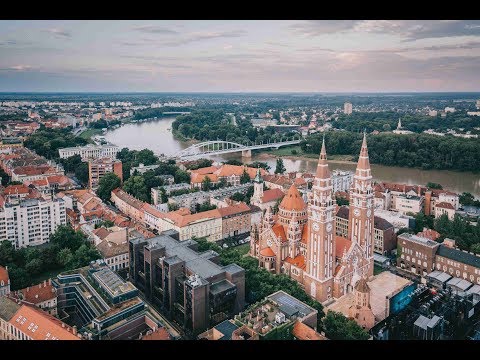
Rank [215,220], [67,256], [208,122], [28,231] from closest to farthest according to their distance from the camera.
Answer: [67,256] < [28,231] < [215,220] < [208,122]

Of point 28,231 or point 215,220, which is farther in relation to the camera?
point 215,220

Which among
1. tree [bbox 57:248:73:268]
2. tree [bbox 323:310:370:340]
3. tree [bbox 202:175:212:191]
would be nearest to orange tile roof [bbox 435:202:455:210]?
tree [bbox 323:310:370:340]

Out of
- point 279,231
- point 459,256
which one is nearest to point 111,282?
point 279,231

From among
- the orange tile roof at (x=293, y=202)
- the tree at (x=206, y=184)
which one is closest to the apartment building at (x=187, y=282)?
the orange tile roof at (x=293, y=202)

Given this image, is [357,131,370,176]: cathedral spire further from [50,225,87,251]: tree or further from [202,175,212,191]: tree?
[202,175,212,191]: tree

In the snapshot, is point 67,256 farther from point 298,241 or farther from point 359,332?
point 359,332
